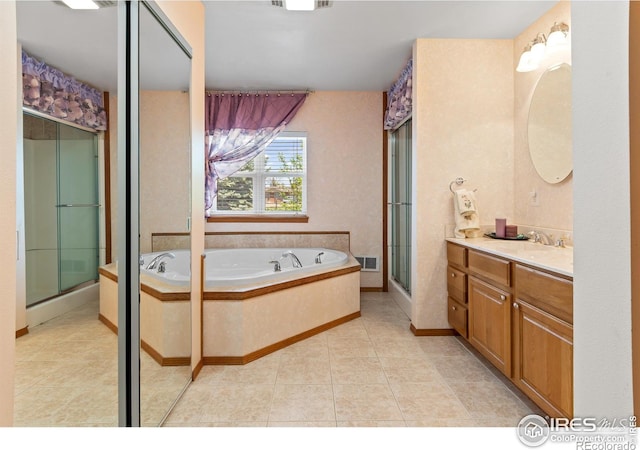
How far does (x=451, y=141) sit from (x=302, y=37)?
1.51 meters

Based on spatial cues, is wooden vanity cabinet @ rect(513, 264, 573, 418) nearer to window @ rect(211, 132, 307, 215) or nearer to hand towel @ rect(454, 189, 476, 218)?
hand towel @ rect(454, 189, 476, 218)

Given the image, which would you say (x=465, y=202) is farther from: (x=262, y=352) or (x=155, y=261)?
(x=155, y=261)

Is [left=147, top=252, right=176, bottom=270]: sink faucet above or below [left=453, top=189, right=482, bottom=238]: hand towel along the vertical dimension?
below

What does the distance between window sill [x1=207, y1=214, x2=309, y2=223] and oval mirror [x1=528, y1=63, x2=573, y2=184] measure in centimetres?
258

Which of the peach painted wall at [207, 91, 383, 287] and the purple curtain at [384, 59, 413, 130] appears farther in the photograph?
the peach painted wall at [207, 91, 383, 287]

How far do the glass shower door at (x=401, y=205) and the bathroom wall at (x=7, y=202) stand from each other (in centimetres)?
325

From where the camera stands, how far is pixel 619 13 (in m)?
0.55

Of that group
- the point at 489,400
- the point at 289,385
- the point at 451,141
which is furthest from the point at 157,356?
the point at 451,141

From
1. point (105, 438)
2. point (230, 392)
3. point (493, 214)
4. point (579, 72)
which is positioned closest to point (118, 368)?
point (230, 392)

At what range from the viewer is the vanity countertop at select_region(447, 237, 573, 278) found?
170 cm

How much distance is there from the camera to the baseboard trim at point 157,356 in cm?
143

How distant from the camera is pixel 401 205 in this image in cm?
408

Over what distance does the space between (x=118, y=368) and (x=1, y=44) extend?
120cm

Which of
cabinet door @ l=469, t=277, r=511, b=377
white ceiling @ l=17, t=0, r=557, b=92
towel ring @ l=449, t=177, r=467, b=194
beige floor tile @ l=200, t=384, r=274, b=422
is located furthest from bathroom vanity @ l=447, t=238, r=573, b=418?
white ceiling @ l=17, t=0, r=557, b=92
